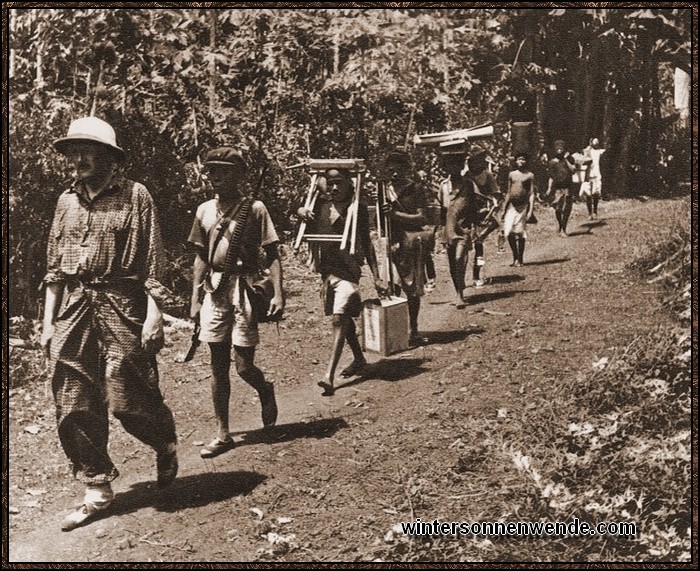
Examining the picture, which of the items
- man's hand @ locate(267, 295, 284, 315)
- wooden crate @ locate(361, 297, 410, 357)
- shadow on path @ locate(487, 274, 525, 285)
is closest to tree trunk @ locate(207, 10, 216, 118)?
wooden crate @ locate(361, 297, 410, 357)

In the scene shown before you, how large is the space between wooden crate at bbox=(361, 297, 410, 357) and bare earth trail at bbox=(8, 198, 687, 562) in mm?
265

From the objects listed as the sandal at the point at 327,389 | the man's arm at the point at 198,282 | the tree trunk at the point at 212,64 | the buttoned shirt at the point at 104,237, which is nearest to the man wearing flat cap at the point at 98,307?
the buttoned shirt at the point at 104,237

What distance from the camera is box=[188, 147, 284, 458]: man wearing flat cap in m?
6.24

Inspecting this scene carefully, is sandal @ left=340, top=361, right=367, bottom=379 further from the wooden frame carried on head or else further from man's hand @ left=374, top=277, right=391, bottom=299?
the wooden frame carried on head

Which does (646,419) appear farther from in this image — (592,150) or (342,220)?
(592,150)

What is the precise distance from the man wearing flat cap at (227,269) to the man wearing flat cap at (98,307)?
2.95 feet

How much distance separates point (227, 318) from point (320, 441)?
3.93 feet

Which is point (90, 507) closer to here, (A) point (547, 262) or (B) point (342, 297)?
(B) point (342, 297)

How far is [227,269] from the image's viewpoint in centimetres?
625

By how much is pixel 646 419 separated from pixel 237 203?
3540 mm

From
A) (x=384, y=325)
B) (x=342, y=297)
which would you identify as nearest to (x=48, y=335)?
(x=342, y=297)

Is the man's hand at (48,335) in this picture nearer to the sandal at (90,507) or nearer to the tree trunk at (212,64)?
the sandal at (90,507)

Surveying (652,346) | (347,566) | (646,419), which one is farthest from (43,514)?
(652,346)

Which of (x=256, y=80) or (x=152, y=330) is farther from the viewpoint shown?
(x=256, y=80)
